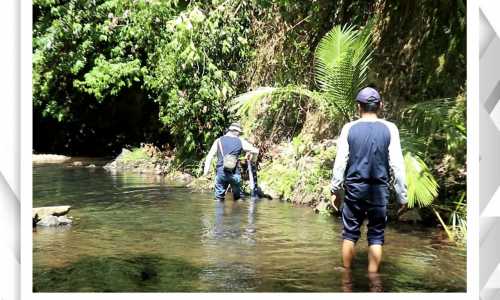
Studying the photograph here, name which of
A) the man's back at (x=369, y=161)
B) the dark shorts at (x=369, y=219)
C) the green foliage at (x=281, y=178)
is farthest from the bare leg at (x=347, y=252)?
the green foliage at (x=281, y=178)

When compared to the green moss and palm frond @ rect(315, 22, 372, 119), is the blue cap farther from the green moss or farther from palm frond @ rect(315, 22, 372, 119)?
the green moss

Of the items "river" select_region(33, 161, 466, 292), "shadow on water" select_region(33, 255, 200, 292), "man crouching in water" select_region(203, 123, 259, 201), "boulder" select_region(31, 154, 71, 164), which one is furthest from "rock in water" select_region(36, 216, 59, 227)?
"boulder" select_region(31, 154, 71, 164)

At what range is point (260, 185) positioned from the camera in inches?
500

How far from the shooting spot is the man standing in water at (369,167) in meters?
6.68

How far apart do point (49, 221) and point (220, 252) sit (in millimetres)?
2732

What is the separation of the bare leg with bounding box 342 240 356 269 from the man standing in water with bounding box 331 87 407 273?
148 millimetres

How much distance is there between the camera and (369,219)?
6.84 metres

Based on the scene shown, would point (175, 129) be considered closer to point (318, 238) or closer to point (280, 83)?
point (280, 83)

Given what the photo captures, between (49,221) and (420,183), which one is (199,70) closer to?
(49,221)

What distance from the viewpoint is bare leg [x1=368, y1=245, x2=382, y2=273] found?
6.87 meters

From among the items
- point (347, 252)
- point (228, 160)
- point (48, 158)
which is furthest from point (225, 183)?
point (48, 158)

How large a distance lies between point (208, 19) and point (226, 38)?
1135 millimetres
